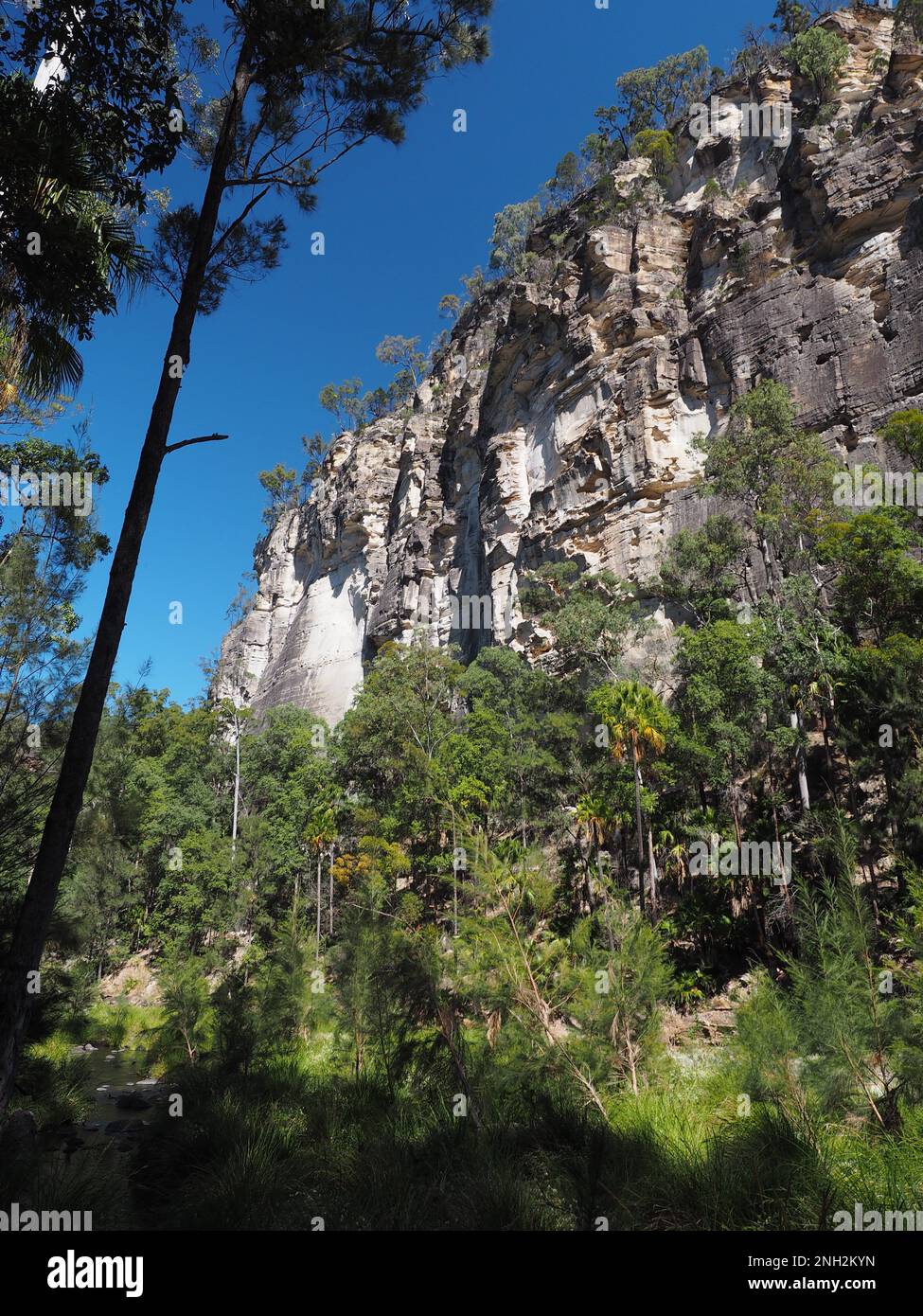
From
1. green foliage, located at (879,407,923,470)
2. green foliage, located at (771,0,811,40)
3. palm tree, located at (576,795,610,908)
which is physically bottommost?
palm tree, located at (576,795,610,908)

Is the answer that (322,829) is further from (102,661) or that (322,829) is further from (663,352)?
(663,352)

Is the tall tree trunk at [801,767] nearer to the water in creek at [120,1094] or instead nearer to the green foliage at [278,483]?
the water in creek at [120,1094]

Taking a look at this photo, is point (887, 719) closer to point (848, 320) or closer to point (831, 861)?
point (831, 861)

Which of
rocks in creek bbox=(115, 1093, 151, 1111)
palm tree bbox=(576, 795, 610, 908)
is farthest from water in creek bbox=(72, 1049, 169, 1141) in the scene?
palm tree bbox=(576, 795, 610, 908)

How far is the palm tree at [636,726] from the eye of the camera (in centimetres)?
1913

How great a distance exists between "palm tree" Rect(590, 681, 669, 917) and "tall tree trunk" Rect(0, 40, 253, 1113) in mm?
15823

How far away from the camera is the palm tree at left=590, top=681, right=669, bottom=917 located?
19.1 m

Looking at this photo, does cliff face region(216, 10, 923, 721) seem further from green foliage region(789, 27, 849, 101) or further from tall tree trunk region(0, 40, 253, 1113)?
tall tree trunk region(0, 40, 253, 1113)

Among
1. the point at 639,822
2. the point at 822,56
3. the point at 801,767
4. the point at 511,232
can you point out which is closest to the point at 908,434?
the point at 801,767

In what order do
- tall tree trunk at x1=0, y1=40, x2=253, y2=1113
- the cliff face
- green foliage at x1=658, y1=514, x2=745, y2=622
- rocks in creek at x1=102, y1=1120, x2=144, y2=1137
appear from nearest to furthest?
tall tree trunk at x1=0, y1=40, x2=253, y2=1113
rocks in creek at x1=102, y1=1120, x2=144, y2=1137
green foliage at x1=658, y1=514, x2=745, y2=622
the cliff face

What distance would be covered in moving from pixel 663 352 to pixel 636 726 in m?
21.5

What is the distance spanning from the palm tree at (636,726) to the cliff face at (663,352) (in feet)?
27.0

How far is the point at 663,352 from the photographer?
107ft

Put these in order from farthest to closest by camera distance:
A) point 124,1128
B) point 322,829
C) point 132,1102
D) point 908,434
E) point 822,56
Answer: point 822,56 → point 322,829 → point 908,434 → point 132,1102 → point 124,1128
